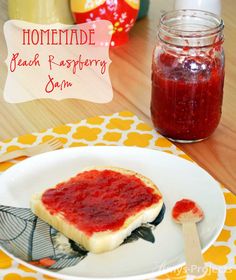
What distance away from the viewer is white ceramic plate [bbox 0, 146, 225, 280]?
0.80m

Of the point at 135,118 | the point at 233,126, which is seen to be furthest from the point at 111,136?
the point at 233,126

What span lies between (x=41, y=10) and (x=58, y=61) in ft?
0.54

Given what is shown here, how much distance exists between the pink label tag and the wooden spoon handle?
477mm

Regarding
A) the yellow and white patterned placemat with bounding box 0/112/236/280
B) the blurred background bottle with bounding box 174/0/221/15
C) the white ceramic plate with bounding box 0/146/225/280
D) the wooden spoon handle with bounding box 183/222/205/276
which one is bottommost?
the yellow and white patterned placemat with bounding box 0/112/236/280

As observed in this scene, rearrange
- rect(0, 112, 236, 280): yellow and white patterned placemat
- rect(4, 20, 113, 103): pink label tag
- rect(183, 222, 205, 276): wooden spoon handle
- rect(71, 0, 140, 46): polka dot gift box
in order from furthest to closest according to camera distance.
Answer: rect(71, 0, 140, 46): polka dot gift box → rect(4, 20, 113, 103): pink label tag → rect(0, 112, 236, 280): yellow and white patterned placemat → rect(183, 222, 205, 276): wooden spoon handle

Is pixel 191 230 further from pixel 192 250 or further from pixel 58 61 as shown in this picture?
pixel 58 61

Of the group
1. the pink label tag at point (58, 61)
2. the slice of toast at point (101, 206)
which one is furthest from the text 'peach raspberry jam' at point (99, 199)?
the pink label tag at point (58, 61)

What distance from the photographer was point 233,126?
1187mm

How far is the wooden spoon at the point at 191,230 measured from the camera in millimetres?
780

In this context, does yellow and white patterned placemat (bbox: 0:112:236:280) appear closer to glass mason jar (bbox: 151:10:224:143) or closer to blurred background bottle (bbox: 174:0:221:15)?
glass mason jar (bbox: 151:10:224:143)

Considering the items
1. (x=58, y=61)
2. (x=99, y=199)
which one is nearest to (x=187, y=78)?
(x=99, y=199)

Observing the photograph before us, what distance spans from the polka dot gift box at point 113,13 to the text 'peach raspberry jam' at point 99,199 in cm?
61

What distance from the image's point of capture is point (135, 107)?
49.4 inches

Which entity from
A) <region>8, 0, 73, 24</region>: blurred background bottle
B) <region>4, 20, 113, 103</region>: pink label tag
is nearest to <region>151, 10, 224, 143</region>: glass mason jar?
<region>4, 20, 113, 103</region>: pink label tag
